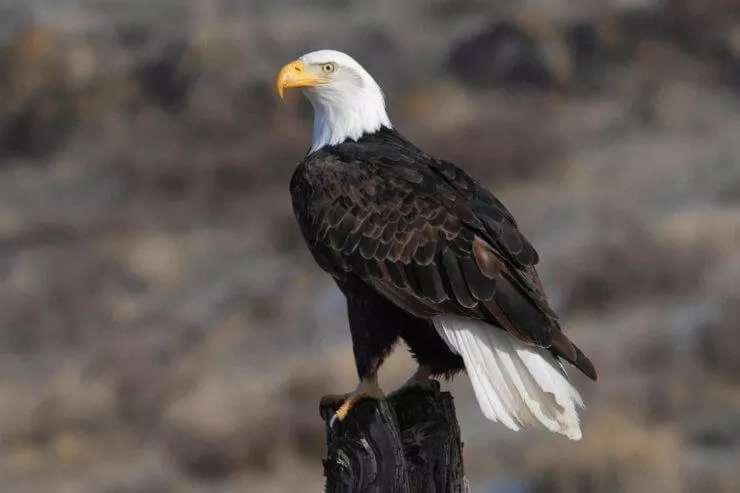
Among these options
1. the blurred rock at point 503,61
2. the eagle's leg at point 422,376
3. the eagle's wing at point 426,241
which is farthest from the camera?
the blurred rock at point 503,61

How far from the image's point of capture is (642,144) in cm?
2216

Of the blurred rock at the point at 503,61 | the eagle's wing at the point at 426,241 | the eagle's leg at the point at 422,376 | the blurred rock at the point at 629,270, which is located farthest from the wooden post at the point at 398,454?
the blurred rock at the point at 503,61

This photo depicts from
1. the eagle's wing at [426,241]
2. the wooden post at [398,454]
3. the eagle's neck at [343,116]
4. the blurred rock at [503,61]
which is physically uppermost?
the blurred rock at [503,61]

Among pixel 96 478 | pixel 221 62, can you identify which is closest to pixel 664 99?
pixel 221 62

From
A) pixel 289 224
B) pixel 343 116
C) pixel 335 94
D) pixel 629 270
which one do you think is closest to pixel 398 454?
pixel 343 116

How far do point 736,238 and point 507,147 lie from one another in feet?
19.5

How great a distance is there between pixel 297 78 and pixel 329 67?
180 millimetres

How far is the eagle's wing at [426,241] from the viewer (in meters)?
5.56

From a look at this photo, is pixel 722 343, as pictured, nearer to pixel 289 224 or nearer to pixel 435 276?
pixel 289 224

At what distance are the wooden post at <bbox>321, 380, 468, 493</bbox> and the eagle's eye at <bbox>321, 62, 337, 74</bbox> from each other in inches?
80.5

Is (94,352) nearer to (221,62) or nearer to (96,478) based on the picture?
(96,478)

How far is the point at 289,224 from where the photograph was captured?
2012cm

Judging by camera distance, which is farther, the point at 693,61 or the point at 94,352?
the point at 693,61

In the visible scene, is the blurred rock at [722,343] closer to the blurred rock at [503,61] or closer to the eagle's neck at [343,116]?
the eagle's neck at [343,116]
